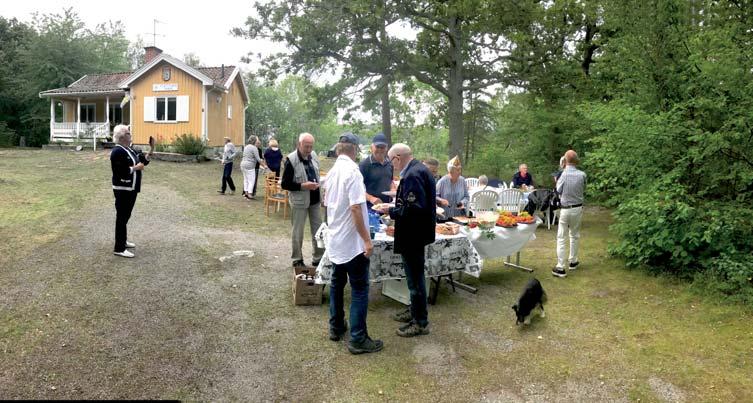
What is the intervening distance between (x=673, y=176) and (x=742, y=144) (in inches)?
32.5

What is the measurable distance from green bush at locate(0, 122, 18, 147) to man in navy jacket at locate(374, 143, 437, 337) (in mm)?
31239

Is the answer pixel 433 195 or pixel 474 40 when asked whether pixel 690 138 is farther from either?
pixel 474 40

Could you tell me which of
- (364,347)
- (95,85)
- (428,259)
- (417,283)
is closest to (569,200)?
(428,259)

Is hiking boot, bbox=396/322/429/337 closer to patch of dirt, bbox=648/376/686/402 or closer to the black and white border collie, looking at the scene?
the black and white border collie

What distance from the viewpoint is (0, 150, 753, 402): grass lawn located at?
143 inches

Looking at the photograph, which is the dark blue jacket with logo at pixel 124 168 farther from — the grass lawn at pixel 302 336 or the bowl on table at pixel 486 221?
the bowl on table at pixel 486 221

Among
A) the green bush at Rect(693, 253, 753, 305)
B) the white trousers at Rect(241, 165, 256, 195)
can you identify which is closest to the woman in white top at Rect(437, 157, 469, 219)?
the green bush at Rect(693, 253, 753, 305)

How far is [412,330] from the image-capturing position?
4562 millimetres

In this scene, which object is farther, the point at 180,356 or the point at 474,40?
the point at 474,40

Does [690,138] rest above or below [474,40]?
below

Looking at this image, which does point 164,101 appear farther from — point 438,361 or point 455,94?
point 438,361

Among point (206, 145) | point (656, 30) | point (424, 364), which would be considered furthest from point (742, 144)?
point (206, 145)

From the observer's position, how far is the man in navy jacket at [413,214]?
4.21 meters

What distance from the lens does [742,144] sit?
6.09 meters
